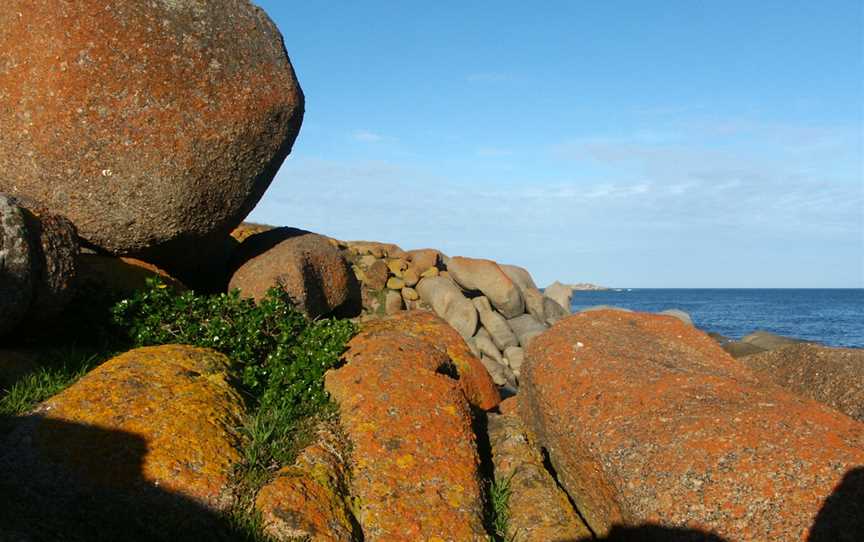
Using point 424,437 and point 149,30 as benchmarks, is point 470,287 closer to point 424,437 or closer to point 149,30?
point 149,30

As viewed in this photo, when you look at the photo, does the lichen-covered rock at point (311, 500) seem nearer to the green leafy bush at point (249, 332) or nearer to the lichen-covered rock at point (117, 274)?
the green leafy bush at point (249, 332)

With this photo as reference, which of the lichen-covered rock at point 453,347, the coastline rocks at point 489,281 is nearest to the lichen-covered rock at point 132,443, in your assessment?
the lichen-covered rock at point 453,347

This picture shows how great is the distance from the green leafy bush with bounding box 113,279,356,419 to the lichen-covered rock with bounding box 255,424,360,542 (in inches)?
52.1

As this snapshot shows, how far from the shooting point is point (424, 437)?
20.3ft

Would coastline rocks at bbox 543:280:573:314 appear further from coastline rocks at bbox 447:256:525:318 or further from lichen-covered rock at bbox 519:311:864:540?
lichen-covered rock at bbox 519:311:864:540

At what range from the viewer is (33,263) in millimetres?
7355

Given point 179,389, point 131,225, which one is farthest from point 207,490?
point 131,225

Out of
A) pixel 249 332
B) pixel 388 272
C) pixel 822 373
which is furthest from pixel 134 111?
pixel 388 272

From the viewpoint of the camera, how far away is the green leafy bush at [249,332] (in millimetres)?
7430

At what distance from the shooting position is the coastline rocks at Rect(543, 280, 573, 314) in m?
24.2

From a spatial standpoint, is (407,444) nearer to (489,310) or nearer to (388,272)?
(388,272)

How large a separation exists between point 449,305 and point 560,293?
276 inches

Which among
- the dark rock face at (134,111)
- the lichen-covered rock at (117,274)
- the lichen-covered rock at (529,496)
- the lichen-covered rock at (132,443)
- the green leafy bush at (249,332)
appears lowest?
the lichen-covered rock at (529,496)

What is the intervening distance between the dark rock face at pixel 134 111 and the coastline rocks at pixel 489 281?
10.6 m
